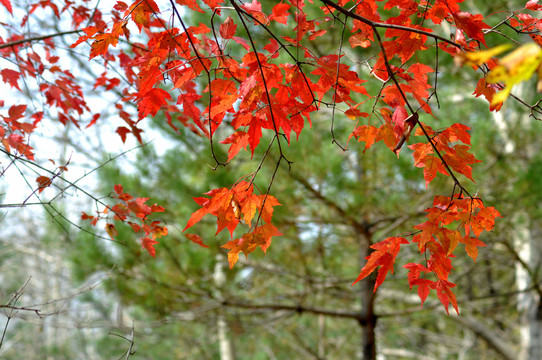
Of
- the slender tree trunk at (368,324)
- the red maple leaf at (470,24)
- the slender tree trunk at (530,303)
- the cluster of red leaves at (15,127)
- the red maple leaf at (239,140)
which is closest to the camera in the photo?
the red maple leaf at (470,24)

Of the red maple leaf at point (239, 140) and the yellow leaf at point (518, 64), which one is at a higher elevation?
the red maple leaf at point (239, 140)

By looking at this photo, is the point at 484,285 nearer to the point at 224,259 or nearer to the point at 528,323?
the point at 528,323

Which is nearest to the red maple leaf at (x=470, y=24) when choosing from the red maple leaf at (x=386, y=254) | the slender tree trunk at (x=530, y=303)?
the red maple leaf at (x=386, y=254)

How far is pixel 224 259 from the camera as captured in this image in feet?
10.9

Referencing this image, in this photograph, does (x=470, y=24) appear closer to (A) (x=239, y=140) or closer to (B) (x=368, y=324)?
(A) (x=239, y=140)

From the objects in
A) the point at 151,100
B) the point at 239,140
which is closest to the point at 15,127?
the point at 151,100

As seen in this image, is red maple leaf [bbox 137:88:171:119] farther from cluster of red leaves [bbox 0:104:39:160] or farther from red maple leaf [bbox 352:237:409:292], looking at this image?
red maple leaf [bbox 352:237:409:292]

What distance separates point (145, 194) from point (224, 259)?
83 cm

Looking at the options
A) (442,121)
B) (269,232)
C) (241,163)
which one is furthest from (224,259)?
(269,232)

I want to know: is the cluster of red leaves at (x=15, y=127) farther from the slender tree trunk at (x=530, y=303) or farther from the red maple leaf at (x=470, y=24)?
the slender tree trunk at (x=530, y=303)

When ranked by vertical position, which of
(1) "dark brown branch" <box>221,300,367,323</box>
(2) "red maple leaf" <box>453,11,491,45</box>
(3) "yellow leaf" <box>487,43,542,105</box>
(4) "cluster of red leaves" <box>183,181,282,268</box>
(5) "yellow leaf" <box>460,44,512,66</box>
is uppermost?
(2) "red maple leaf" <box>453,11,491,45</box>

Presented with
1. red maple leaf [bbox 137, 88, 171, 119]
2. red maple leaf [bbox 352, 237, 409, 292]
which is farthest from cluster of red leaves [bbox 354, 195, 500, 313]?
red maple leaf [bbox 137, 88, 171, 119]

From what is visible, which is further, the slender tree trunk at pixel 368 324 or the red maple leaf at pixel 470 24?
the slender tree trunk at pixel 368 324

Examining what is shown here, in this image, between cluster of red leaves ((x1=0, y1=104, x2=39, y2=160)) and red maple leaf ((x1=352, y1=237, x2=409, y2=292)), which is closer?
red maple leaf ((x1=352, y1=237, x2=409, y2=292))
